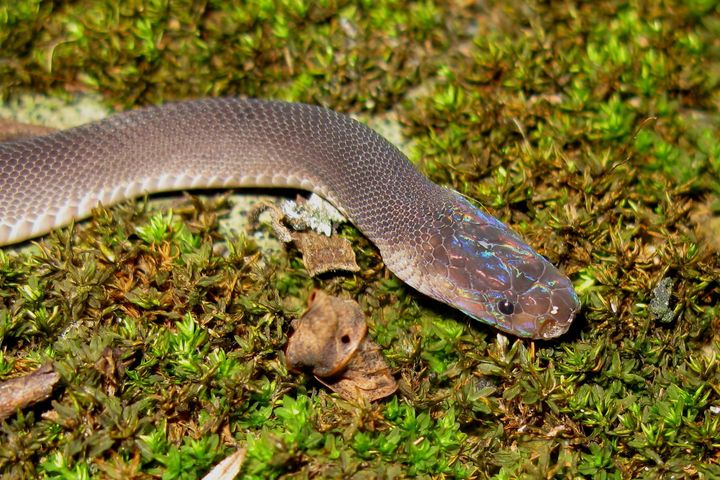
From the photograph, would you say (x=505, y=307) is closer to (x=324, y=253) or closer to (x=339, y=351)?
(x=339, y=351)

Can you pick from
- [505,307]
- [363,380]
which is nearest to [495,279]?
[505,307]

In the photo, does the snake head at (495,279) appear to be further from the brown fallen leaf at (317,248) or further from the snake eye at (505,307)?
the brown fallen leaf at (317,248)

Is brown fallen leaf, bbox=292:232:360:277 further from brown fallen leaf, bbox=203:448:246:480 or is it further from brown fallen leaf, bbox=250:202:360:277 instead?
brown fallen leaf, bbox=203:448:246:480

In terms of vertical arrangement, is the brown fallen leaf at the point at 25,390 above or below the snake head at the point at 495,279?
below

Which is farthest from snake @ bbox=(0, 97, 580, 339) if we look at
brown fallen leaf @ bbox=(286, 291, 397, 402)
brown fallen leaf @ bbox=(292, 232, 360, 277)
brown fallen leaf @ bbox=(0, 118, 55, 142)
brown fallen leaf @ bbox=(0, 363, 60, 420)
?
brown fallen leaf @ bbox=(0, 363, 60, 420)

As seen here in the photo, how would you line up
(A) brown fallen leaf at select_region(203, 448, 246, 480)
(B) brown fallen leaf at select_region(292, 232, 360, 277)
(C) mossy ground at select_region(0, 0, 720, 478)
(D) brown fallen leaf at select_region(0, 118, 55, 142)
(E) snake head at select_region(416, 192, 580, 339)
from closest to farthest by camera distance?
(A) brown fallen leaf at select_region(203, 448, 246, 480) < (C) mossy ground at select_region(0, 0, 720, 478) < (E) snake head at select_region(416, 192, 580, 339) < (B) brown fallen leaf at select_region(292, 232, 360, 277) < (D) brown fallen leaf at select_region(0, 118, 55, 142)

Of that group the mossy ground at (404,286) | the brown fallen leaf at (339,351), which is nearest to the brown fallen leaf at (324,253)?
the mossy ground at (404,286)

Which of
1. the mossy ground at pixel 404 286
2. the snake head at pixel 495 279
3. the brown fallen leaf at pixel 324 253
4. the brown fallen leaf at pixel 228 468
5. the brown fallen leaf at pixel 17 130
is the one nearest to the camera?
the brown fallen leaf at pixel 228 468

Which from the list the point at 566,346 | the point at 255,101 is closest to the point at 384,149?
the point at 255,101
